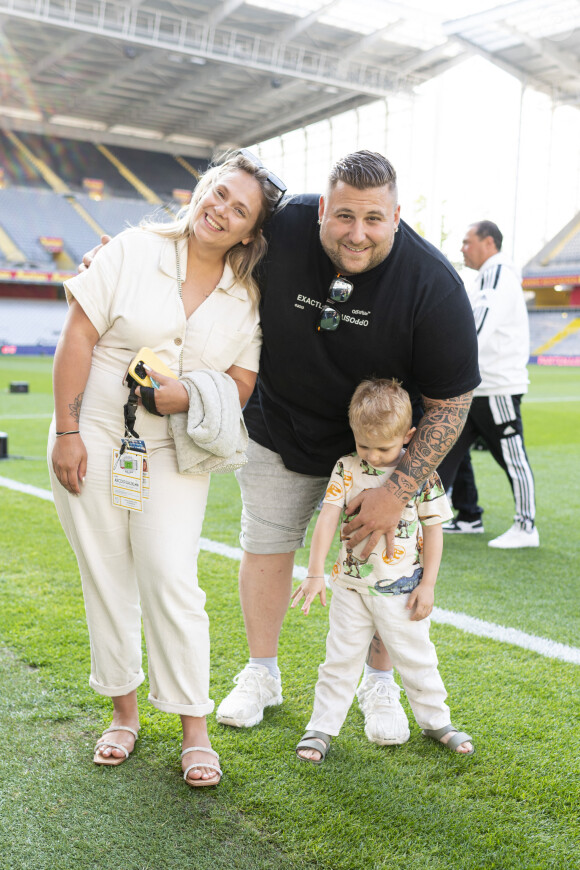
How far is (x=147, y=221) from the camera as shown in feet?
8.12

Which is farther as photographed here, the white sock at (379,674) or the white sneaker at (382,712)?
the white sock at (379,674)

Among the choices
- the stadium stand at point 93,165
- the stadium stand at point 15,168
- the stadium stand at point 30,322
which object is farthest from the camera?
the stadium stand at point 93,165

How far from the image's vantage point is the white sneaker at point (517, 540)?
16.8ft

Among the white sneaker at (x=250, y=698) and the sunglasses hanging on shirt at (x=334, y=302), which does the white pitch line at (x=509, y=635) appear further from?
the sunglasses hanging on shirt at (x=334, y=302)

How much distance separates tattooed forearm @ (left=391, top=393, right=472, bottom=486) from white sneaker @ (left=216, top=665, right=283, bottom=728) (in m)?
0.89

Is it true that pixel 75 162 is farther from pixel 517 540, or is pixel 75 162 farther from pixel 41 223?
pixel 517 540

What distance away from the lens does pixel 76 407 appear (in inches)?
87.5

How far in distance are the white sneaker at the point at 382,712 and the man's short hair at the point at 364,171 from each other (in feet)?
5.33

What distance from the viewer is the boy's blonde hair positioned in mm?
2361

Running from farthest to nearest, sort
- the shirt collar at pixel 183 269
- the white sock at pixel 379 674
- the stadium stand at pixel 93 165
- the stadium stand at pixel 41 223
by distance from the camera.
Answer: the stadium stand at pixel 93 165 < the stadium stand at pixel 41 223 < the white sock at pixel 379 674 < the shirt collar at pixel 183 269

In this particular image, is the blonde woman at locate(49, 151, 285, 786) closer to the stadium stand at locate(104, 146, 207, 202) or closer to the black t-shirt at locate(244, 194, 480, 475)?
the black t-shirt at locate(244, 194, 480, 475)

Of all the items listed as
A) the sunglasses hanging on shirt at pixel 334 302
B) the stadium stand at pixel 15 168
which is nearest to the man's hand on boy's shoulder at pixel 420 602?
the sunglasses hanging on shirt at pixel 334 302

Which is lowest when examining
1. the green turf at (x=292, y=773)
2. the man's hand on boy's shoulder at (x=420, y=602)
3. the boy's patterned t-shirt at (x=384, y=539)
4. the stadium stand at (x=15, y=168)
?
the green turf at (x=292, y=773)

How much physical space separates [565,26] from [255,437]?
30.6 meters
